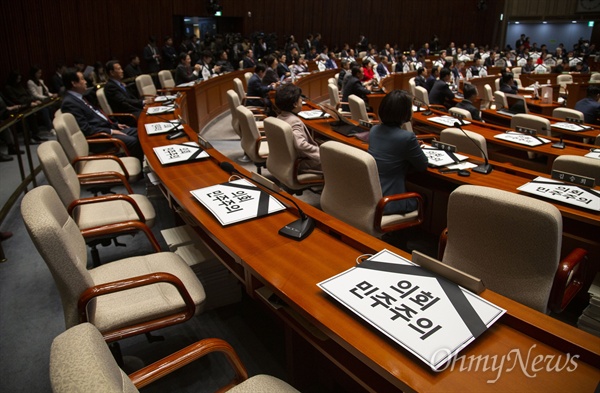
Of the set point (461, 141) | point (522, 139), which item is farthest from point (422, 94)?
point (461, 141)

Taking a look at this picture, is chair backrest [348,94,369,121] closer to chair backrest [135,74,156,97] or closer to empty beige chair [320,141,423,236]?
empty beige chair [320,141,423,236]

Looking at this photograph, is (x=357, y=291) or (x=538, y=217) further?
(x=538, y=217)

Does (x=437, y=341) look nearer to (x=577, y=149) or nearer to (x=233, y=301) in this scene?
(x=233, y=301)

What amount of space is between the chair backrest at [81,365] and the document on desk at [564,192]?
7.48 feet

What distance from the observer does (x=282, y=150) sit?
3465 mm

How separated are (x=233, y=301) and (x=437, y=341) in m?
1.63

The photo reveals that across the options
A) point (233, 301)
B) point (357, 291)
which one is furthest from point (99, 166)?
point (357, 291)

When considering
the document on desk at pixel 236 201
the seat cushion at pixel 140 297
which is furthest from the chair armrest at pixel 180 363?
the document on desk at pixel 236 201

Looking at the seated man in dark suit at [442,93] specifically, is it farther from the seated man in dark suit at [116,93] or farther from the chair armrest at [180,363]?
the chair armrest at [180,363]

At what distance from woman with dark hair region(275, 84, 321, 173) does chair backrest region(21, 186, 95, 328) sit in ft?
6.44

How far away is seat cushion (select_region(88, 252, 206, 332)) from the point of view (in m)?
1.76

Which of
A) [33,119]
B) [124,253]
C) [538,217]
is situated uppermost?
[538,217]

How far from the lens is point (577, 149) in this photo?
3.72m

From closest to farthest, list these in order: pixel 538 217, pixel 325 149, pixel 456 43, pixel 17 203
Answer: pixel 538 217 → pixel 325 149 → pixel 17 203 → pixel 456 43
